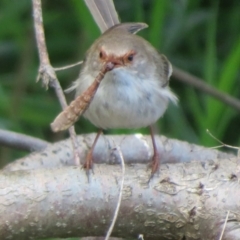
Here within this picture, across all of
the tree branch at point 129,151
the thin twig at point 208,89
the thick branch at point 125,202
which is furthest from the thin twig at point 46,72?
the thin twig at point 208,89

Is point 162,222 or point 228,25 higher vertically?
point 162,222

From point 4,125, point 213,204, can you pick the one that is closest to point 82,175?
point 213,204

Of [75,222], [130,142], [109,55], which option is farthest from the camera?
[130,142]

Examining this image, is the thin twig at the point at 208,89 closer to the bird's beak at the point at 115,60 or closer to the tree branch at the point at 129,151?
the tree branch at the point at 129,151

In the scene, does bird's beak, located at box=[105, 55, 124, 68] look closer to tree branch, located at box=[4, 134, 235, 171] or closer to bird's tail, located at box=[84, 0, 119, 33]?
tree branch, located at box=[4, 134, 235, 171]

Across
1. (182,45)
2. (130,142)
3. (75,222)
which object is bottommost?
(182,45)

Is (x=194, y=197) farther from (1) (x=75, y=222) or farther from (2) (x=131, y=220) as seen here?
(1) (x=75, y=222)
